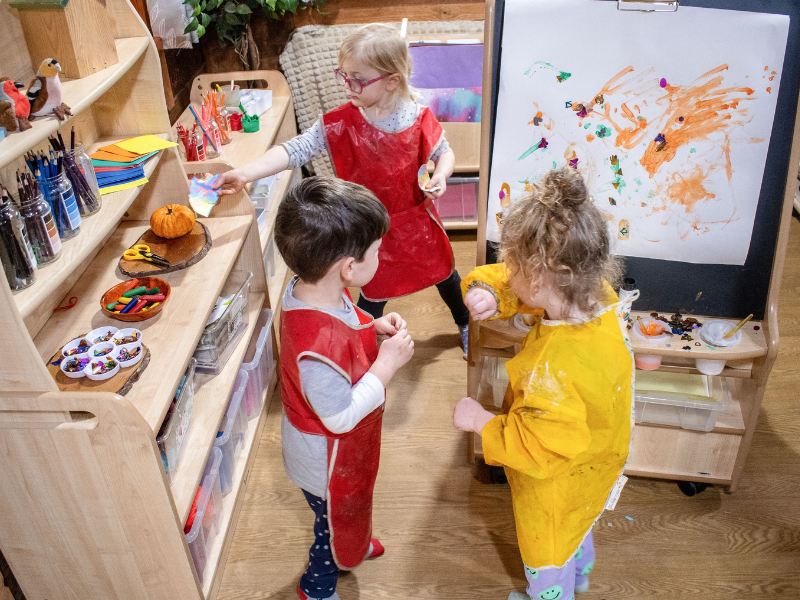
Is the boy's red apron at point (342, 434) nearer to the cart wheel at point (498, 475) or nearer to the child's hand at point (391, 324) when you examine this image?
the child's hand at point (391, 324)

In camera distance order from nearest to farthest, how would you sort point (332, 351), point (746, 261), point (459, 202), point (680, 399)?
point (332, 351) < point (746, 261) < point (680, 399) < point (459, 202)

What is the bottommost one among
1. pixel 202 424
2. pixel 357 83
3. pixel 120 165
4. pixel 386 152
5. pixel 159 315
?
pixel 202 424

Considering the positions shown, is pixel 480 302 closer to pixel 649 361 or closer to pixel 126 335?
pixel 649 361

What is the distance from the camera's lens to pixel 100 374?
4.55 feet

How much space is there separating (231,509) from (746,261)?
155cm

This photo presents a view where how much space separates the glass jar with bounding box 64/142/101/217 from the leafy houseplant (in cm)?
140

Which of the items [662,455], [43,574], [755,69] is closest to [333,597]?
[43,574]

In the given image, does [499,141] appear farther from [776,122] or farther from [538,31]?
[776,122]

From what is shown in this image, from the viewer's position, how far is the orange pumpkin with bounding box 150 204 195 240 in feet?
6.11

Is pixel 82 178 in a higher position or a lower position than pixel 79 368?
higher

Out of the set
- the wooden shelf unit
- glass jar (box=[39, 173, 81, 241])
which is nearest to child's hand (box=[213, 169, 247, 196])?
the wooden shelf unit

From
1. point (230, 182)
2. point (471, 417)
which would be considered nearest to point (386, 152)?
point (230, 182)

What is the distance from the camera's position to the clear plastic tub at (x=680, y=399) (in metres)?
1.88

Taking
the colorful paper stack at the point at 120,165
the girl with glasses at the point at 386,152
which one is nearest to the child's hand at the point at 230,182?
the girl with glasses at the point at 386,152
